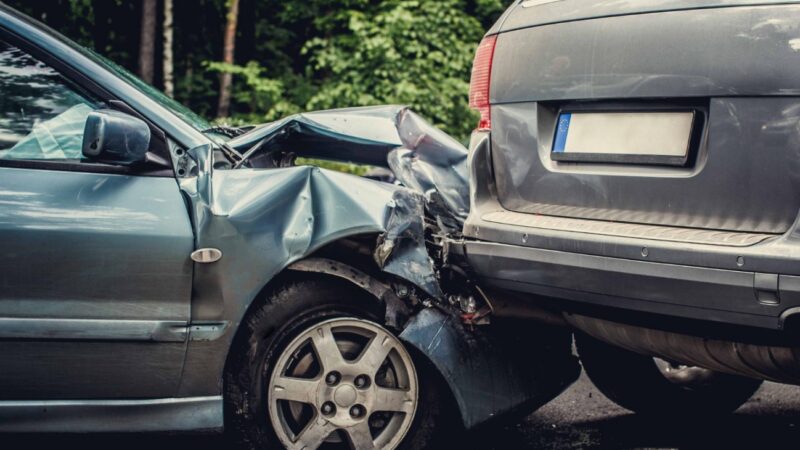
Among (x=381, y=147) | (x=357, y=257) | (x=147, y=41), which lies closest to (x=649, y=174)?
(x=357, y=257)

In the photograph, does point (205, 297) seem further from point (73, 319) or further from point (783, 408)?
point (783, 408)

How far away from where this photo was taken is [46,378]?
3182mm

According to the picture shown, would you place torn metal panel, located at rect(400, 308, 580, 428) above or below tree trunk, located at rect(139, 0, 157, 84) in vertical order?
above

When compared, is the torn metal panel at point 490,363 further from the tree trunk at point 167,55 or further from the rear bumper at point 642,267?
the tree trunk at point 167,55

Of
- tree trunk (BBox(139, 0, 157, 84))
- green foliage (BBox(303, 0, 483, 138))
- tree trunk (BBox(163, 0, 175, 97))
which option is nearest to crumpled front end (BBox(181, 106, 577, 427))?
tree trunk (BBox(139, 0, 157, 84))

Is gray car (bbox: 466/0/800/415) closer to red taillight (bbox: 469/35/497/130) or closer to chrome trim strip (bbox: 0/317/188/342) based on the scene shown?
red taillight (bbox: 469/35/497/130)

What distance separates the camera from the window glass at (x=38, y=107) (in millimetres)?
3291

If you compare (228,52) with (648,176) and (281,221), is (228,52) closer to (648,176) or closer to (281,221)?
(281,221)

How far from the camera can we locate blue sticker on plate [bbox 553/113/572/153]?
3279mm

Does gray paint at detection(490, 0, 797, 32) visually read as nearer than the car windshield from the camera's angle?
Yes

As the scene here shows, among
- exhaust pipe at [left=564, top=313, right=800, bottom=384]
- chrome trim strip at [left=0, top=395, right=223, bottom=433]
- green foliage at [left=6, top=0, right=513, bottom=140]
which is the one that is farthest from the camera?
green foliage at [left=6, top=0, right=513, bottom=140]

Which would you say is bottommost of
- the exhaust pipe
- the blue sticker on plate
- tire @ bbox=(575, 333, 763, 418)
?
tire @ bbox=(575, 333, 763, 418)

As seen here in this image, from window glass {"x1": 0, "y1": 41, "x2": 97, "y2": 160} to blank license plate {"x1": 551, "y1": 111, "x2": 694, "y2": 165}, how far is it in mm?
1596

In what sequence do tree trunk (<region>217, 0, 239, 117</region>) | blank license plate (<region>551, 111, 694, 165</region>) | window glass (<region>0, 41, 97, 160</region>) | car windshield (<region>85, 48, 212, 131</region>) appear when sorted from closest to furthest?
blank license plate (<region>551, 111, 694, 165</region>), window glass (<region>0, 41, 97, 160</region>), car windshield (<region>85, 48, 212, 131</region>), tree trunk (<region>217, 0, 239, 117</region>)
